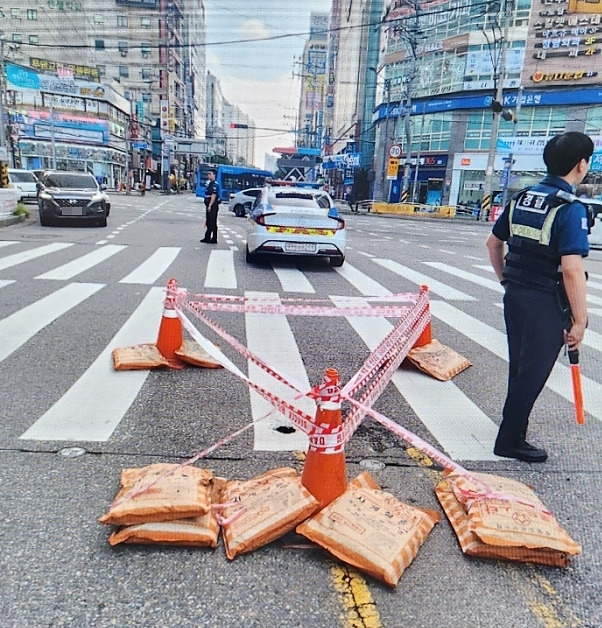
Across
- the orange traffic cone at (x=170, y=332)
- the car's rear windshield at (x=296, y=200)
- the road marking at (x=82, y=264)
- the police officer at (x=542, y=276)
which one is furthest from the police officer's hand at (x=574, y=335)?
the car's rear windshield at (x=296, y=200)

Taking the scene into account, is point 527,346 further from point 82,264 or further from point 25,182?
point 25,182

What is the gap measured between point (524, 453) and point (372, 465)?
1019 millimetres

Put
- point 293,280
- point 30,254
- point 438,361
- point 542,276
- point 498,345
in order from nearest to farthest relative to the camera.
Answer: point 542,276
point 438,361
point 498,345
point 293,280
point 30,254

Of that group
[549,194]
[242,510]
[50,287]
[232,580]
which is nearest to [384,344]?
[549,194]

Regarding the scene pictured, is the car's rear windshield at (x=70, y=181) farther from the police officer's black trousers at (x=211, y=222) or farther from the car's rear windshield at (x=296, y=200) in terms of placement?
the car's rear windshield at (x=296, y=200)

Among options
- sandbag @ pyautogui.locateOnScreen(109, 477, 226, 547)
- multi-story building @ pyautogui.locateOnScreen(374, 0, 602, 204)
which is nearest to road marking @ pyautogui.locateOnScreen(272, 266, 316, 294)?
sandbag @ pyautogui.locateOnScreen(109, 477, 226, 547)

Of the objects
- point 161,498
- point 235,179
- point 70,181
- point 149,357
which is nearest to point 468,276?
point 149,357

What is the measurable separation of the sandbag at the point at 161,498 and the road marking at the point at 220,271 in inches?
236

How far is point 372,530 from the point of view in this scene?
7.79 feet

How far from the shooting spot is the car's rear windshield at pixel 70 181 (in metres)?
17.5

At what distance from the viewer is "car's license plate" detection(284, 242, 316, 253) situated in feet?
34.0

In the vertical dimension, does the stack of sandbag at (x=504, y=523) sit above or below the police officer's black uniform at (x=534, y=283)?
below

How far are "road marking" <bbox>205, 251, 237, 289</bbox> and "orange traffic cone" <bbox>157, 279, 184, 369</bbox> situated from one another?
3.71 metres

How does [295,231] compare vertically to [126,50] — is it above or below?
below
